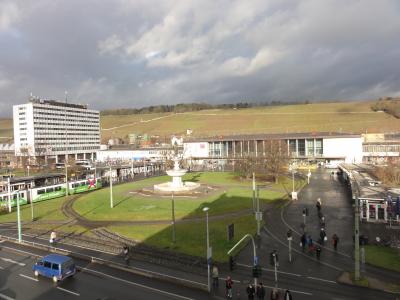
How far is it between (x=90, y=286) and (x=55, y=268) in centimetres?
315

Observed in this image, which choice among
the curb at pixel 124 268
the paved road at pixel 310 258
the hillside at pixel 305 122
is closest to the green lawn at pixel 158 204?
the paved road at pixel 310 258

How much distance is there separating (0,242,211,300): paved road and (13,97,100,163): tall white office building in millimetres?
110414

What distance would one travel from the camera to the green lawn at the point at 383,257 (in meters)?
25.7

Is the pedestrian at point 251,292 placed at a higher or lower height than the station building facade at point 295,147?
lower

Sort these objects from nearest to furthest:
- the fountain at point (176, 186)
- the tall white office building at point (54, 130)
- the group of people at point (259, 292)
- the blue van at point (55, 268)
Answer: the group of people at point (259, 292), the blue van at point (55, 268), the fountain at point (176, 186), the tall white office building at point (54, 130)

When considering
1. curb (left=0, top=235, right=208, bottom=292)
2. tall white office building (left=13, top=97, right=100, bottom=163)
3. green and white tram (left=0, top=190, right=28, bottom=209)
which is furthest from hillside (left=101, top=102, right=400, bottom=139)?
curb (left=0, top=235, right=208, bottom=292)

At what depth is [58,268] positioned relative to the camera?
24.6 m

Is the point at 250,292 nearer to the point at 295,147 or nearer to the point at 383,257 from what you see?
the point at 383,257

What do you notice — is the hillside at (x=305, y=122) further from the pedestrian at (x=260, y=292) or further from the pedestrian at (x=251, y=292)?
the pedestrian at (x=251, y=292)

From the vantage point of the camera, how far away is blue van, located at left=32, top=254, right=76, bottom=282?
24562 millimetres

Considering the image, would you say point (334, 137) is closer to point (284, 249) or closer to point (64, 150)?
point (284, 249)

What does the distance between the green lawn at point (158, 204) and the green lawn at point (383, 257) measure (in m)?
18.8

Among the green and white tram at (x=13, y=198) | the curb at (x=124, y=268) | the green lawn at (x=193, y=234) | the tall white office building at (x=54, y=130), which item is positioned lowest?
the curb at (x=124, y=268)

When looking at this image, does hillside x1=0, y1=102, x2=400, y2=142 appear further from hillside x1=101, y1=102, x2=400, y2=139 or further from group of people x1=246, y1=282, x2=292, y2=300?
group of people x1=246, y1=282, x2=292, y2=300
